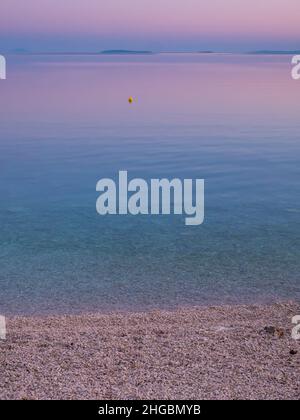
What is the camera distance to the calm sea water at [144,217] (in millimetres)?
9812

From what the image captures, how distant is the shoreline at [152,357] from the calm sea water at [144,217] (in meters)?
1.15

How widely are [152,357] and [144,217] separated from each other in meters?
7.12

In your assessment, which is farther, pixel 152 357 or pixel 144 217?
pixel 144 217

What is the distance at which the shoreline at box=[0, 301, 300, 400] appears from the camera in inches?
228

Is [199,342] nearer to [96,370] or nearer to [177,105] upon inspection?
[96,370]

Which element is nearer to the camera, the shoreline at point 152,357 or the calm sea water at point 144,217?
the shoreline at point 152,357

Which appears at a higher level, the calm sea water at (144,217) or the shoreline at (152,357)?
the calm sea water at (144,217)

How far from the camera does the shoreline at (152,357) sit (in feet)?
19.0

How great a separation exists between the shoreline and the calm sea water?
115 centimetres

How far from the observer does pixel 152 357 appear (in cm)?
657

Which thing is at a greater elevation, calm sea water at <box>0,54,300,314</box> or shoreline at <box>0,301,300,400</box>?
calm sea water at <box>0,54,300,314</box>

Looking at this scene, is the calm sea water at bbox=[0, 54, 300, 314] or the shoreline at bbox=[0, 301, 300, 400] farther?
the calm sea water at bbox=[0, 54, 300, 314]
